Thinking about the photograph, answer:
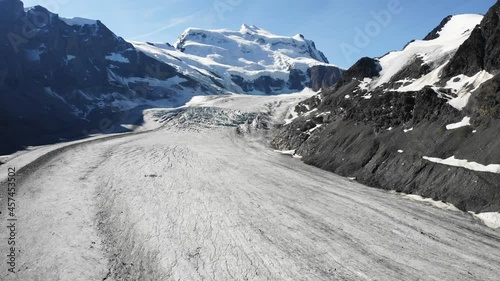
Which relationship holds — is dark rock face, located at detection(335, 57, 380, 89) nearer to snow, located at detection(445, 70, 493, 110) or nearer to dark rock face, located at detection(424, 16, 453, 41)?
dark rock face, located at detection(424, 16, 453, 41)

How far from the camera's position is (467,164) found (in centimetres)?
1759

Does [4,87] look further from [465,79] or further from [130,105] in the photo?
[465,79]

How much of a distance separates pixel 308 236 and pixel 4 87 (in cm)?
7117

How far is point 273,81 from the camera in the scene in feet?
606

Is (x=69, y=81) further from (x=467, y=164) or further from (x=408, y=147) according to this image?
(x=467, y=164)

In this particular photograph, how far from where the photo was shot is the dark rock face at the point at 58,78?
2141 inches

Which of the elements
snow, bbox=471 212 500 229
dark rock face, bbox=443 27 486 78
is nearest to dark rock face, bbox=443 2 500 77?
dark rock face, bbox=443 27 486 78

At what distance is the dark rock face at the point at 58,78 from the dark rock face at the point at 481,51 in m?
39.9

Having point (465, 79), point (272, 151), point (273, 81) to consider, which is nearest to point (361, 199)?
point (465, 79)

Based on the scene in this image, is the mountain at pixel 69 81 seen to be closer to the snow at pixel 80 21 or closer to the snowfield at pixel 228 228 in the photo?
the snow at pixel 80 21

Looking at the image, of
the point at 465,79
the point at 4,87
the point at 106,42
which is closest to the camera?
the point at 465,79

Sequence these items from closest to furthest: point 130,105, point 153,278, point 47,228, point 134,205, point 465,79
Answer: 1. point 153,278
2. point 47,228
3. point 134,205
4. point 465,79
5. point 130,105

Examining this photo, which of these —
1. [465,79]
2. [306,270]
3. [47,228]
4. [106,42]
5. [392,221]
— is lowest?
[47,228]

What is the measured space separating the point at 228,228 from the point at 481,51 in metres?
20.1
